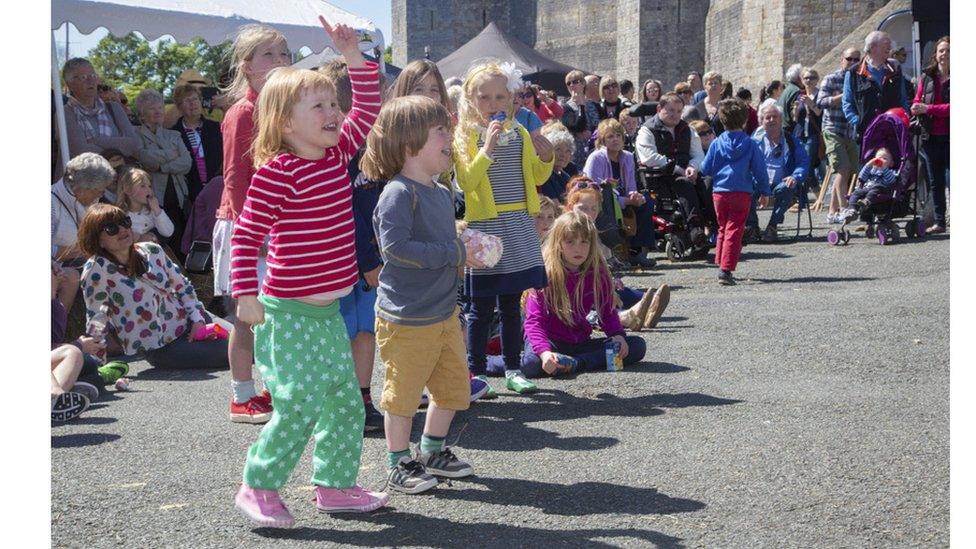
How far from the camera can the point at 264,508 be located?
4.02 m

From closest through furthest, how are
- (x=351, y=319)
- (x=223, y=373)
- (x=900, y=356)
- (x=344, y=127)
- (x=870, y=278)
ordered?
1. (x=344, y=127)
2. (x=351, y=319)
3. (x=900, y=356)
4. (x=223, y=373)
5. (x=870, y=278)

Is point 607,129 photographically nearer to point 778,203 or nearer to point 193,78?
point 778,203

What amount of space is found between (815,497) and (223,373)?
160 inches

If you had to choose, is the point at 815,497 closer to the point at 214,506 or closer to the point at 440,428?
the point at 440,428

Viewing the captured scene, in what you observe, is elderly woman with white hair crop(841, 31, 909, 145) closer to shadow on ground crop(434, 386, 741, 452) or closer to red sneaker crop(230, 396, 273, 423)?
shadow on ground crop(434, 386, 741, 452)

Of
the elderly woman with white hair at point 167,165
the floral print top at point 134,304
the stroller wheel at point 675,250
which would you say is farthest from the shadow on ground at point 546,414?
the stroller wheel at point 675,250

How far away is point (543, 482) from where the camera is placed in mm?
4547

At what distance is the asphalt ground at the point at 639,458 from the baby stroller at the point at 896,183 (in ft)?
16.5

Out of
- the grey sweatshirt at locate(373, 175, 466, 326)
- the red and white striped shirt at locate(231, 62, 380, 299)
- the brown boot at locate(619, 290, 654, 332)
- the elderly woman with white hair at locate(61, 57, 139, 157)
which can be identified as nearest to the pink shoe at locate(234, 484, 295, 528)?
the red and white striped shirt at locate(231, 62, 380, 299)

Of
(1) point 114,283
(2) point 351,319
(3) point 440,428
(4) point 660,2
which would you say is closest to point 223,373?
(1) point 114,283

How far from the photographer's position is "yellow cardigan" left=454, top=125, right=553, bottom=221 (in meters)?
5.65

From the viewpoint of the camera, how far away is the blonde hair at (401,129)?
178 inches

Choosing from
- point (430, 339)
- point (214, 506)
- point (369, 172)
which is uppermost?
point (369, 172)

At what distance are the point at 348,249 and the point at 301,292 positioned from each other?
240mm
